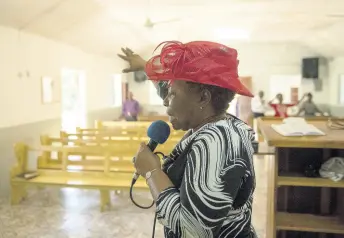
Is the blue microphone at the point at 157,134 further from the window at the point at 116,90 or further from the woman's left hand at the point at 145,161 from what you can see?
the window at the point at 116,90

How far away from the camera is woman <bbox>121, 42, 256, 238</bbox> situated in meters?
0.83

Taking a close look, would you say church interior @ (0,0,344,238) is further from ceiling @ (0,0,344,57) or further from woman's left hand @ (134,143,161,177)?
woman's left hand @ (134,143,161,177)

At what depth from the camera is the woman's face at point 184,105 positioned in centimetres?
93

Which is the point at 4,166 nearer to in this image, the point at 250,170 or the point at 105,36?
the point at 105,36

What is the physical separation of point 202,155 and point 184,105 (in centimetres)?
15

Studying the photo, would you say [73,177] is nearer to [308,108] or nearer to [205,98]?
[205,98]

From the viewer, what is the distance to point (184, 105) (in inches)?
37.0

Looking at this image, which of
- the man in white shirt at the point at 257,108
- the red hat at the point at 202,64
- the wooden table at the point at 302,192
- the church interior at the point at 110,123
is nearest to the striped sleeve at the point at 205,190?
the red hat at the point at 202,64

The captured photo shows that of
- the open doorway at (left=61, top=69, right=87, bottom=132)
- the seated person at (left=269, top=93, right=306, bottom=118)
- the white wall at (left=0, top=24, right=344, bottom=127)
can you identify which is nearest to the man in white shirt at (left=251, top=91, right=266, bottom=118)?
the seated person at (left=269, top=93, right=306, bottom=118)

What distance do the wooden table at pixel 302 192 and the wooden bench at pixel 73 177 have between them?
1.78 meters

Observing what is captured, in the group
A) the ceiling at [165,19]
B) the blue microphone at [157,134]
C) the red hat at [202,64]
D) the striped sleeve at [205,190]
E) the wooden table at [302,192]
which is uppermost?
the ceiling at [165,19]

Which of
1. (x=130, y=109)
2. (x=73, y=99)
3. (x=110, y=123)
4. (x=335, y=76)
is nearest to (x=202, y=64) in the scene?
(x=110, y=123)

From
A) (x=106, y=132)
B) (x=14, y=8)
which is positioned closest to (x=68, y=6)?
(x=14, y=8)

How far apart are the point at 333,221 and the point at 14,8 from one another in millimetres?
3847
